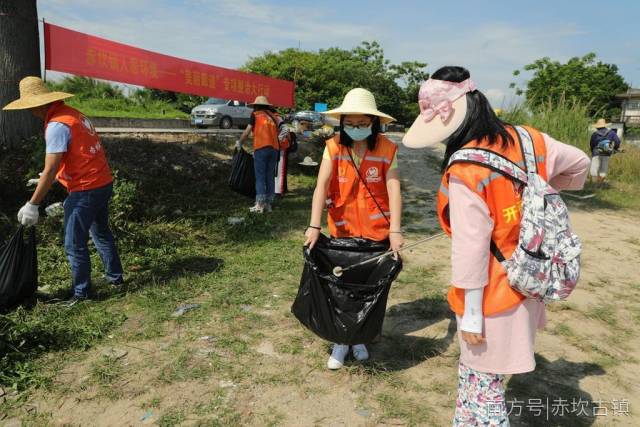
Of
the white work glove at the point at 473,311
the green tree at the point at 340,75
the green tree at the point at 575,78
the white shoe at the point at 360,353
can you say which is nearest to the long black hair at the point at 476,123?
the white work glove at the point at 473,311

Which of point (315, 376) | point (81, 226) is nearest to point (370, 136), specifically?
point (315, 376)

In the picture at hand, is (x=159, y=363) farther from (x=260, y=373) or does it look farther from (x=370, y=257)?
(x=370, y=257)

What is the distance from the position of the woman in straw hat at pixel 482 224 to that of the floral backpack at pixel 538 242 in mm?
27

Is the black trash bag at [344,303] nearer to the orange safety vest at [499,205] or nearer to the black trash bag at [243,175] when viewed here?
the orange safety vest at [499,205]

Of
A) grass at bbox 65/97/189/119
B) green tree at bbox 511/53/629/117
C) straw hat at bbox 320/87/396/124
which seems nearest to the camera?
straw hat at bbox 320/87/396/124

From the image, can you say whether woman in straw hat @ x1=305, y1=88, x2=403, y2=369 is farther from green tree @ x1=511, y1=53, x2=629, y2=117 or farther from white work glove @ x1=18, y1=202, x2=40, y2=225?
green tree @ x1=511, y1=53, x2=629, y2=117

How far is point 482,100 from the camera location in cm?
167

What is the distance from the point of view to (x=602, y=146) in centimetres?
989

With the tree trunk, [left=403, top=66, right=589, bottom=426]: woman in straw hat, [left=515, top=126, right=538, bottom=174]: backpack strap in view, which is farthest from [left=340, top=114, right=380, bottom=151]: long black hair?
the tree trunk

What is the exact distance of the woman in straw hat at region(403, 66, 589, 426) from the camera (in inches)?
61.4

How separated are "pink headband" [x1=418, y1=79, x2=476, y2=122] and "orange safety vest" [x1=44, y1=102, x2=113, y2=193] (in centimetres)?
267

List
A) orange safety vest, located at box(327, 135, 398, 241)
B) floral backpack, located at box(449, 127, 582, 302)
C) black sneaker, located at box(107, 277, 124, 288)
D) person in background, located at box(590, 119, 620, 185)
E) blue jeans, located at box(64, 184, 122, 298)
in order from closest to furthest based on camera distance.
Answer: floral backpack, located at box(449, 127, 582, 302)
orange safety vest, located at box(327, 135, 398, 241)
blue jeans, located at box(64, 184, 122, 298)
black sneaker, located at box(107, 277, 124, 288)
person in background, located at box(590, 119, 620, 185)

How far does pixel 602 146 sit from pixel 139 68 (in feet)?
30.7

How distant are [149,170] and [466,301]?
6224mm
